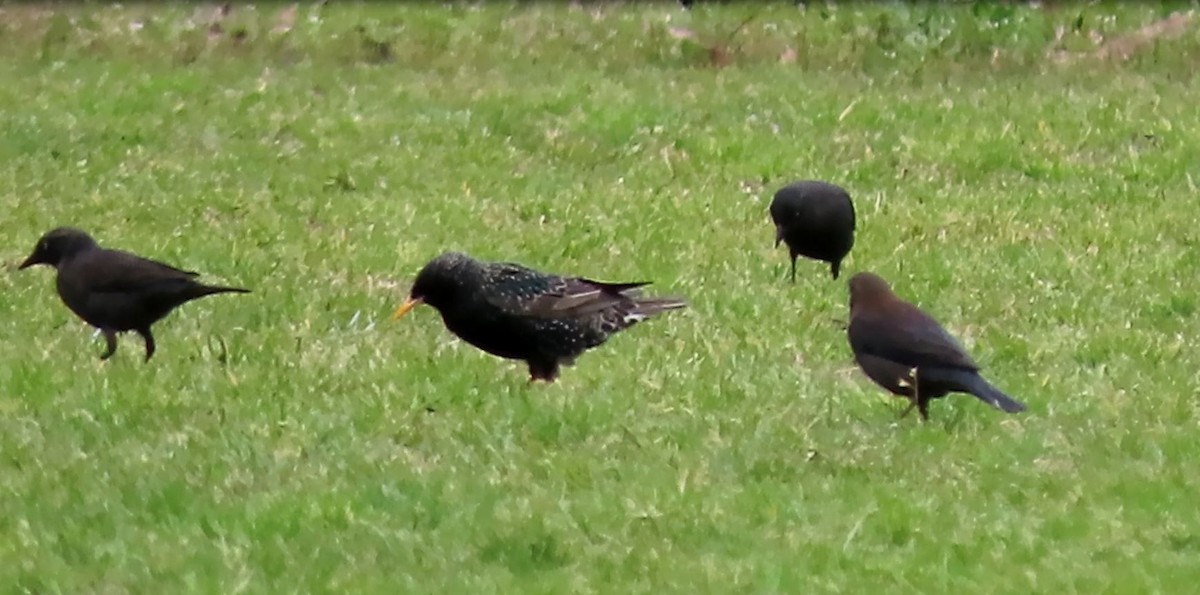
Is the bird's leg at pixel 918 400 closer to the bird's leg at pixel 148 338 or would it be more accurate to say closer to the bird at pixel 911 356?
the bird at pixel 911 356

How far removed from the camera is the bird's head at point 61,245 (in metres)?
10.0

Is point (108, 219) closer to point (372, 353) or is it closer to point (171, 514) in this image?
point (372, 353)

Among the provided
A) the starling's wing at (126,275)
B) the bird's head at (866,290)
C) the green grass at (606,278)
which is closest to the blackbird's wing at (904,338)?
the bird's head at (866,290)

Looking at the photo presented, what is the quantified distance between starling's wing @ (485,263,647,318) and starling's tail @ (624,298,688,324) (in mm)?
62

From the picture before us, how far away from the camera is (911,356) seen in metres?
8.41

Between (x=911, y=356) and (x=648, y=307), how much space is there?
1.71 metres

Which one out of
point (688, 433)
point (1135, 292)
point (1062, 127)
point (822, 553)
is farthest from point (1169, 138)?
point (822, 553)

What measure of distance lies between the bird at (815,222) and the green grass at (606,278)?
220 mm

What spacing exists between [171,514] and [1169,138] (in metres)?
11.1

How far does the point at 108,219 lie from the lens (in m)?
13.2

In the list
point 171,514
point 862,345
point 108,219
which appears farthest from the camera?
point 108,219

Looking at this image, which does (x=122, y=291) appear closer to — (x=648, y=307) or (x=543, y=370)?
(x=543, y=370)

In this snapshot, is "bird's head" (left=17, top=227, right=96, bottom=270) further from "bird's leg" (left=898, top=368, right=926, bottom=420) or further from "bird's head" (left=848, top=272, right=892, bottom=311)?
"bird's leg" (left=898, top=368, right=926, bottom=420)

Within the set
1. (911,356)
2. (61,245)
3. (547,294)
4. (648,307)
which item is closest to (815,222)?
(648,307)
